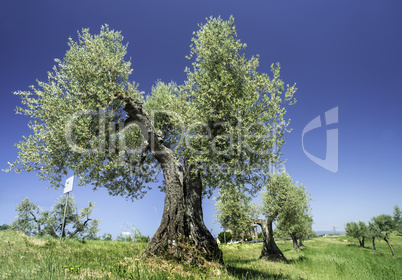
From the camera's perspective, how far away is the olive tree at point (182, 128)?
1186cm

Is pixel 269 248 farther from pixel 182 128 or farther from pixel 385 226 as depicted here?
pixel 385 226

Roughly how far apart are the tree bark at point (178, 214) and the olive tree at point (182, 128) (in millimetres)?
54

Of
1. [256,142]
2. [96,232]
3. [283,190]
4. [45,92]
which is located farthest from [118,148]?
[96,232]

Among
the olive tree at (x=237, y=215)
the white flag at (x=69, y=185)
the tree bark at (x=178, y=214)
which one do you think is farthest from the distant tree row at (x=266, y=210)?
the white flag at (x=69, y=185)

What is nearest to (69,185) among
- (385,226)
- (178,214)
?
(178,214)

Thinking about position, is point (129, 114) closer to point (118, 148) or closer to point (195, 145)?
point (118, 148)

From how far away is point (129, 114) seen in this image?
1477cm

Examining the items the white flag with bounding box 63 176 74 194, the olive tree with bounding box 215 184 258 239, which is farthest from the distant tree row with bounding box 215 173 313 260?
the white flag with bounding box 63 176 74 194

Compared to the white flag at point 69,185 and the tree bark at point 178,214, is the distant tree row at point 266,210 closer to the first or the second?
the tree bark at point 178,214

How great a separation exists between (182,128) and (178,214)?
5918mm

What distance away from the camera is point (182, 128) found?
582 inches

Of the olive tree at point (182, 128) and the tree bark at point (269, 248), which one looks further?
the tree bark at point (269, 248)

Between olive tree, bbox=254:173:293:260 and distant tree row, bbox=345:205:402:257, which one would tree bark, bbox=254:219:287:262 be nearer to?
olive tree, bbox=254:173:293:260

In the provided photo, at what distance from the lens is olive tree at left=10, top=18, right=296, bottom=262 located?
11.9 m
